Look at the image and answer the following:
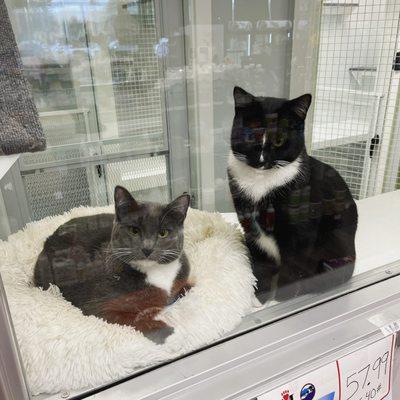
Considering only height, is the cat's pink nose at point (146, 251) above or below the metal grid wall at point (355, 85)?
below

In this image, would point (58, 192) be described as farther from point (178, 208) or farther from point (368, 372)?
point (368, 372)

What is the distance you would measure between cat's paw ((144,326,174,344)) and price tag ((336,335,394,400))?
0.27m

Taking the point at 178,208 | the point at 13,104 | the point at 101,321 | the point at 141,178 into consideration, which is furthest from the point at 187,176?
the point at 13,104

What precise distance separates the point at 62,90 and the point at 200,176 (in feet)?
1.60

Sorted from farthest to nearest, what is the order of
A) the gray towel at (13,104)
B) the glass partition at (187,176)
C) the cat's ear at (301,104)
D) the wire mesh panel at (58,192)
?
the wire mesh panel at (58,192), the cat's ear at (301,104), the glass partition at (187,176), the gray towel at (13,104)

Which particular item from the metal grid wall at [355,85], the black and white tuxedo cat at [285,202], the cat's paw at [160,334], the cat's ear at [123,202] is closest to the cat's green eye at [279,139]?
the black and white tuxedo cat at [285,202]

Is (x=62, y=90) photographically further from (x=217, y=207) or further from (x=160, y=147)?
(x=217, y=207)

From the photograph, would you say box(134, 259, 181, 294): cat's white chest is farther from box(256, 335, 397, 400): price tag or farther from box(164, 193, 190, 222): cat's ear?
box(256, 335, 397, 400): price tag

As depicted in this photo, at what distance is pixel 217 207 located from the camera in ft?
3.46

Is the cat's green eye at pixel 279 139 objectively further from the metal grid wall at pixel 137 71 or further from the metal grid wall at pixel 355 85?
the metal grid wall at pixel 137 71

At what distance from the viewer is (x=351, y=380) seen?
0.53m

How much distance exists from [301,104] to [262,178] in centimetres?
17

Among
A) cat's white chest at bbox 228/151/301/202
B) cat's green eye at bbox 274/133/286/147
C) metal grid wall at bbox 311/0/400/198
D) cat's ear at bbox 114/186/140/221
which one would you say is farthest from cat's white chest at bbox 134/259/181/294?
metal grid wall at bbox 311/0/400/198

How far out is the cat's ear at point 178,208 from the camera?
759 mm
